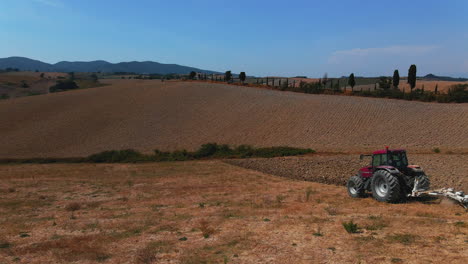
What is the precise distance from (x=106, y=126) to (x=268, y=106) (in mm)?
23537

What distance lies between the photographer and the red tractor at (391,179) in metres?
15.0

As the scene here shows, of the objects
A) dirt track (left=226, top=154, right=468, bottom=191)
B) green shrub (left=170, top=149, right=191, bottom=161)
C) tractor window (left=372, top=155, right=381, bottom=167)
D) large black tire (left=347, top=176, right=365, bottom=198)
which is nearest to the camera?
tractor window (left=372, top=155, right=381, bottom=167)

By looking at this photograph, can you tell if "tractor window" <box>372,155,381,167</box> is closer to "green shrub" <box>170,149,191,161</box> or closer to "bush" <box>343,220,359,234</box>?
"bush" <box>343,220,359,234</box>

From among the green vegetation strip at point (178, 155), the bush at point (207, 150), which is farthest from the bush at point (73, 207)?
the bush at point (207, 150)

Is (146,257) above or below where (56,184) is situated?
above

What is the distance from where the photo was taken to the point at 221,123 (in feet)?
166

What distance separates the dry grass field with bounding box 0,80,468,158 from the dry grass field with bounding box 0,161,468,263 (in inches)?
788

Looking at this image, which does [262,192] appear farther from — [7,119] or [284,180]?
[7,119]

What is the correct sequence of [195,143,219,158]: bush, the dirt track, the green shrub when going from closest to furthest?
the dirt track, the green shrub, [195,143,219,158]: bush

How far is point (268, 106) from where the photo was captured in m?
56.6

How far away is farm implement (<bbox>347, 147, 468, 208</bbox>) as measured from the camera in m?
14.7

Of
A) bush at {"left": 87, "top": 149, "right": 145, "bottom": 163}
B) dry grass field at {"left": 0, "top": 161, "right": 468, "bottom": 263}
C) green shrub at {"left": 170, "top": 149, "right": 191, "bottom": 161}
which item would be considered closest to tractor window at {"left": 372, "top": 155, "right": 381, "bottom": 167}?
dry grass field at {"left": 0, "top": 161, "right": 468, "bottom": 263}

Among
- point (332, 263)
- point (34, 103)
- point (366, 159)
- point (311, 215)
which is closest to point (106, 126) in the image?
point (34, 103)

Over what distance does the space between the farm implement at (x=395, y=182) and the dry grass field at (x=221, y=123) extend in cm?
1954
